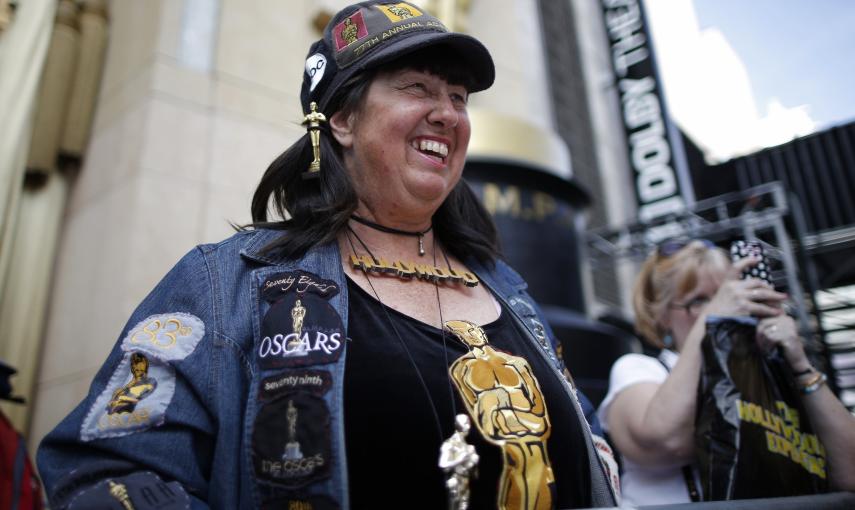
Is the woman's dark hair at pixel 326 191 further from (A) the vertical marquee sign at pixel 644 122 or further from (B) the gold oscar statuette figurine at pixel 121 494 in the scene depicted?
(A) the vertical marquee sign at pixel 644 122

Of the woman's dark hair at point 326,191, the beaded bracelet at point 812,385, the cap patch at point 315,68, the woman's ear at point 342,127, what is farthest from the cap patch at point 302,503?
the beaded bracelet at point 812,385

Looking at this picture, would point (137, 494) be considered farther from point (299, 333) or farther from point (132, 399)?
point (299, 333)

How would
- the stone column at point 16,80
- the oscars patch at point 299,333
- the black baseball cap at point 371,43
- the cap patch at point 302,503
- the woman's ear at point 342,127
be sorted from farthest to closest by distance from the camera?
the stone column at point 16,80 → the woman's ear at point 342,127 → the black baseball cap at point 371,43 → the oscars patch at point 299,333 → the cap patch at point 302,503

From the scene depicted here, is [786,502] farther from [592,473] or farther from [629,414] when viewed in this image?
[629,414]

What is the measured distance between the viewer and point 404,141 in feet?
5.21

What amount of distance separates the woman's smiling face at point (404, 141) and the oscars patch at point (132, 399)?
0.70 meters

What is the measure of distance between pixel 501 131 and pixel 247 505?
5298 mm

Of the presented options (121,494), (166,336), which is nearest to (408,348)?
(166,336)

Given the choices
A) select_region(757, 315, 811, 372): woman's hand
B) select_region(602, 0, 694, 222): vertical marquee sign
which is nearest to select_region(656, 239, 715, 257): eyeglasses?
select_region(757, 315, 811, 372): woman's hand

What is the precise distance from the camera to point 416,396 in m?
1.30

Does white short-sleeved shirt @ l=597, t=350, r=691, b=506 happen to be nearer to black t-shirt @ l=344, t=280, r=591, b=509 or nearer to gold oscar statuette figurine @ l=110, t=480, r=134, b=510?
black t-shirt @ l=344, t=280, r=591, b=509

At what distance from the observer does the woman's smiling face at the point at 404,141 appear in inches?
62.1

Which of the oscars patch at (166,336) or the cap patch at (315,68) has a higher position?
the cap patch at (315,68)

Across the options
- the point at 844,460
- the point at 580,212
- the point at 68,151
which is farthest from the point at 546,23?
the point at 844,460
